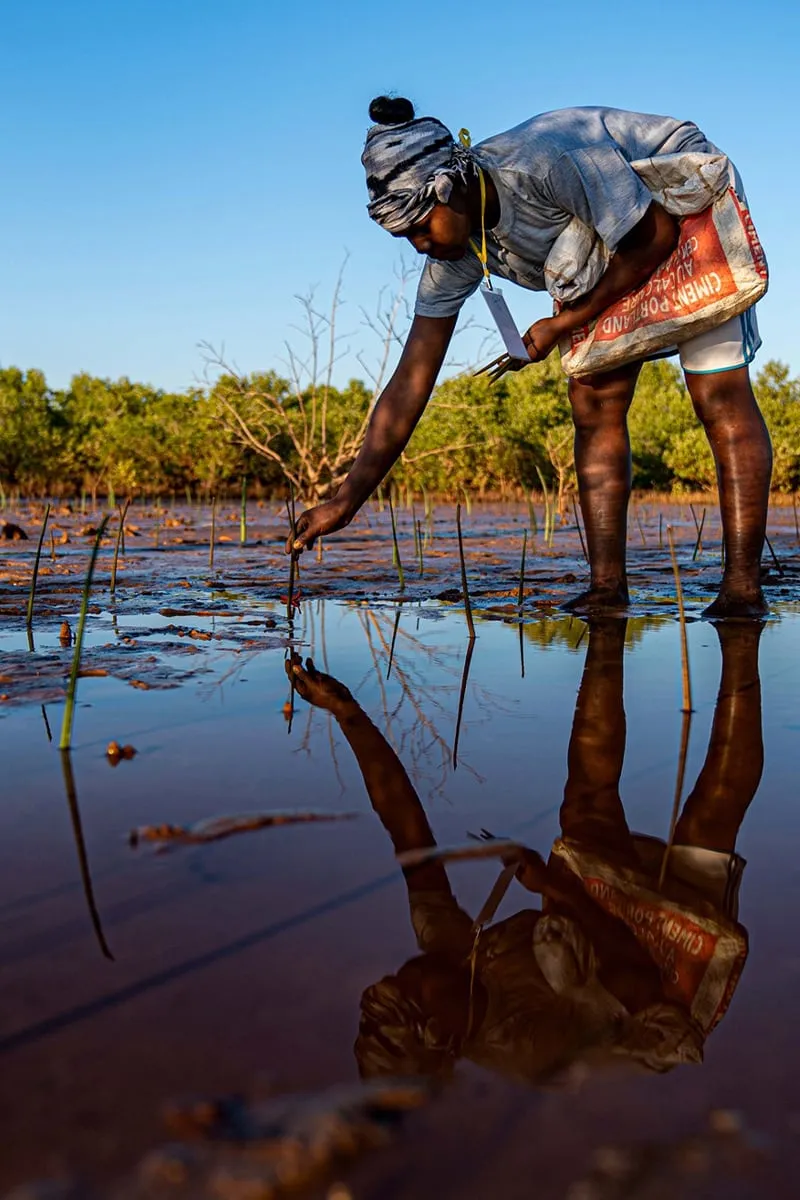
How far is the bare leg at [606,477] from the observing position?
2896 mm

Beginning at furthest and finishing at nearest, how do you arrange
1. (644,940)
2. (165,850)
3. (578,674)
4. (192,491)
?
(192,491) < (578,674) < (165,850) < (644,940)

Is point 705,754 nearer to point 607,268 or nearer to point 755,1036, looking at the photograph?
point 755,1036

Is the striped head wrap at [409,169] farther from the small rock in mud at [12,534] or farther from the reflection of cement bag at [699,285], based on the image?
the small rock in mud at [12,534]

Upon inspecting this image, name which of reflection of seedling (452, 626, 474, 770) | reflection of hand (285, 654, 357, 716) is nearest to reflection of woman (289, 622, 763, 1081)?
reflection of seedling (452, 626, 474, 770)

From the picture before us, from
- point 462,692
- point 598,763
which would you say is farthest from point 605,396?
point 598,763

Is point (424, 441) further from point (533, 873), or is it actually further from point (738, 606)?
point (533, 873)

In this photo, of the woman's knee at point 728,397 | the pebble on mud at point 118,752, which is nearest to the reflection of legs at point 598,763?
the pebble on mud at point 118,752

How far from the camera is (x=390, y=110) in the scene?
2404 mm

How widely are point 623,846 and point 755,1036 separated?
0.35 metres

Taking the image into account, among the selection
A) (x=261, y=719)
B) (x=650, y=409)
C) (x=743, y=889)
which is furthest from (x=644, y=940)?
(x=650, y=409)

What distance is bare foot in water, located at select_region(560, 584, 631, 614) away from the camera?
285 cm

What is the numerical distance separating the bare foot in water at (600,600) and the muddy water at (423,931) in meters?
1.14

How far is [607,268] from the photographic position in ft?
8.42

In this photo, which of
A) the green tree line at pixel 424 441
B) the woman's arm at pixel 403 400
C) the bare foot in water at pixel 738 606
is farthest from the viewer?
the green tree line at pixel 424 441
